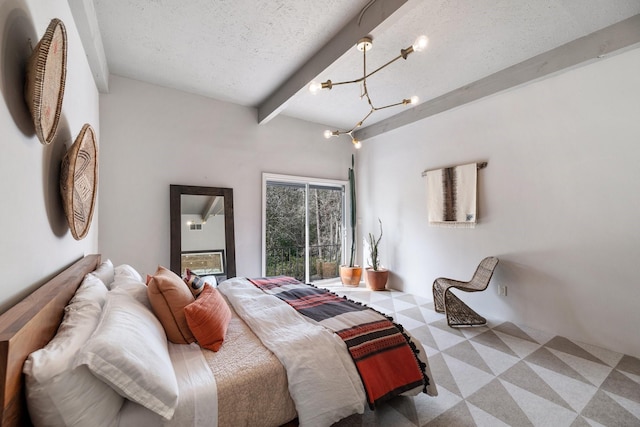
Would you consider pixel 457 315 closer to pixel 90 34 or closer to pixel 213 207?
pixel 213 207

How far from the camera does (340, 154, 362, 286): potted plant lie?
4945 mm

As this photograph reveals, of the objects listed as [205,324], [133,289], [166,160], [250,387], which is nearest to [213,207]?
[166,160]

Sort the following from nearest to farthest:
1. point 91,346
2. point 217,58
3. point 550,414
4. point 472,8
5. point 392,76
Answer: point 91,346 < point 550,414 < point 472,8 < point 217,58 < point 392,76

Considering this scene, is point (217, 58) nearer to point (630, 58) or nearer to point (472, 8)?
point (472, 8)

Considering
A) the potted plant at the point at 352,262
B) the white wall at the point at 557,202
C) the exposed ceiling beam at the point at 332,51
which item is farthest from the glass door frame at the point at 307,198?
the white wall at the point at 557,202

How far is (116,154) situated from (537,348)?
502 cm

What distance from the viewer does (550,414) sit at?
1.79 metres

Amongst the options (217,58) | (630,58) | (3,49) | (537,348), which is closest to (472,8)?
(630,58)

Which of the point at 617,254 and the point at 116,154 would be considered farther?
the point at 116,154

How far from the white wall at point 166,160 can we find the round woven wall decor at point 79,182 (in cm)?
136

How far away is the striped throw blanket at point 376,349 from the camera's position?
5.12ft

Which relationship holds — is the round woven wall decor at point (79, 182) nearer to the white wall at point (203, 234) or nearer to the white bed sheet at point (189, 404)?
the white bed sheet at point (189, 404)

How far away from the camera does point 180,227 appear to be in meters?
3.59

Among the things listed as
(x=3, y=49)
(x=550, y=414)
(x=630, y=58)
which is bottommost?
(x=550, y=414)
